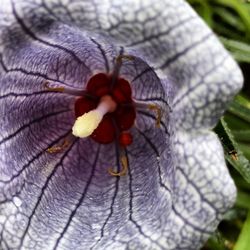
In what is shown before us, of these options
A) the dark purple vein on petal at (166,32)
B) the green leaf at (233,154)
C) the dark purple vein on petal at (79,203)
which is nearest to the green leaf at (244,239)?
the green leaf at (233,154)

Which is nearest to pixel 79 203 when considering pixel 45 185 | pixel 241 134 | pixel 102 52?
pixel 45 185

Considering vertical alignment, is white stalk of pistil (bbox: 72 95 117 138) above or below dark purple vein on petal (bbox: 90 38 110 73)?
below

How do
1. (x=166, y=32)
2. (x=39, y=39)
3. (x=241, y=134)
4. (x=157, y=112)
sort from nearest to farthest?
(x=166, y=32)
(x=39, y=39)
(x=157, y=112)
(x=241, y=134)

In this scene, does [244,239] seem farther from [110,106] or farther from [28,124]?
[28,124]

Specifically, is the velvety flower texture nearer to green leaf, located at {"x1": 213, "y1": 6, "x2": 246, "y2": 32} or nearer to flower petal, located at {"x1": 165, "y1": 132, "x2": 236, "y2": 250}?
flower petal, located at {"x1": 165, "y1": 132, "x2": 236, "y2": 250}

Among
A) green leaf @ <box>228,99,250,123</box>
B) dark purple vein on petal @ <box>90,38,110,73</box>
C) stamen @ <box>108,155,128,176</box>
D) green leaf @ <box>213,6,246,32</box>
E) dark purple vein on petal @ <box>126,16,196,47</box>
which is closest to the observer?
dark purple vein on petal @ <box>126,16,196,47</box>

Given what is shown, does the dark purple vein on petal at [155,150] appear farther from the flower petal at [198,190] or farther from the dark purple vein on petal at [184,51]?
the dark purple vein on petal at [184,51]

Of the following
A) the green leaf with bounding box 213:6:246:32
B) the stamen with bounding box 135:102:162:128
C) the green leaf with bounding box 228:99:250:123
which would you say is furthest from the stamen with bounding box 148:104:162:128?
the green leaf with bounding box 213:6:246:32
